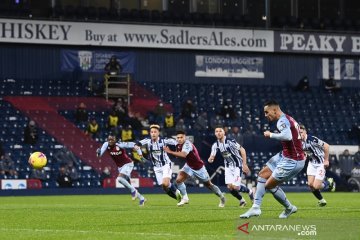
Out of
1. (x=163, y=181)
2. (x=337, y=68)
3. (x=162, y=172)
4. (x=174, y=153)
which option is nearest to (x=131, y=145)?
(x=162, y=172)

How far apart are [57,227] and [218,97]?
3421 centimetres

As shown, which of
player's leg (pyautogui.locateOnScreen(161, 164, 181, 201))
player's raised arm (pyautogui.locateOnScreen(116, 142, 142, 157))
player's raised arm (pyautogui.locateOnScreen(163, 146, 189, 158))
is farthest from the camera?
player's raised arm (pyautogui.locateOnScreen(116, 142, 142, 157))

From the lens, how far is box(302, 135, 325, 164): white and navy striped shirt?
28.2m

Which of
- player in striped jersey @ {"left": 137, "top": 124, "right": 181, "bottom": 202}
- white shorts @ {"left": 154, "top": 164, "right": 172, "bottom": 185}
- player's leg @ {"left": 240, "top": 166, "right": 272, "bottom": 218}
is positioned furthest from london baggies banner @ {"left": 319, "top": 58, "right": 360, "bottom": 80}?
player's leg @ {"left": 240, "top": 166, "right": 272, "bottom": 218}

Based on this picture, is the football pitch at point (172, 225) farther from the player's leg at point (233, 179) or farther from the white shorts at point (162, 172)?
the white shorts at point (162, 172)

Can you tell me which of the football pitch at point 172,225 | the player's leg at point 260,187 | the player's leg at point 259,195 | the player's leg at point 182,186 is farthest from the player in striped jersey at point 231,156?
the player's leg at point 259,195

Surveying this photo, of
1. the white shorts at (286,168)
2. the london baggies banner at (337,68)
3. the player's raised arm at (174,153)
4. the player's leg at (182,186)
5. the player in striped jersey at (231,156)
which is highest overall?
the london baggies banner at (337,68)

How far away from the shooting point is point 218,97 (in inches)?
2039

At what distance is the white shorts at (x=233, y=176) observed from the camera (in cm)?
2797

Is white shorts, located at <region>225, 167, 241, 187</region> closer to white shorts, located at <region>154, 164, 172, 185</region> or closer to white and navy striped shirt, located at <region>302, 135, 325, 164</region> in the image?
white shorts, located at <region>154, 164, 172, 185</region>

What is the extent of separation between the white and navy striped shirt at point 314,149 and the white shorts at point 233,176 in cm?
214

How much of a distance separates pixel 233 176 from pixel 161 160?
243 centimetres

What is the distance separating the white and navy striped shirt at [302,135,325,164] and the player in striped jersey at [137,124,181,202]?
401 cm

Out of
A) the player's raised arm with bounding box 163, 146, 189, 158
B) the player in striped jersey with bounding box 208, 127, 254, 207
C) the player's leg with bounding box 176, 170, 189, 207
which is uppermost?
the player's raised arm with bounding box 163, 146, 189, 158
